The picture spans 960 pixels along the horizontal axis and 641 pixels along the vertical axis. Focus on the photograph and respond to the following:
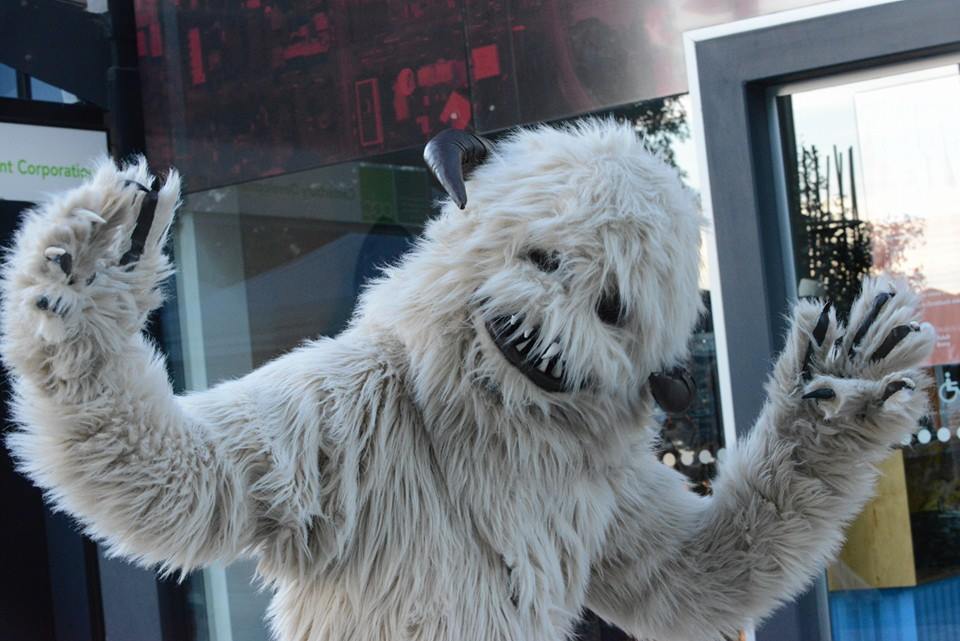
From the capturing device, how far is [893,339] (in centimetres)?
181

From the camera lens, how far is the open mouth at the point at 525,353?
Answer: 5.51ft

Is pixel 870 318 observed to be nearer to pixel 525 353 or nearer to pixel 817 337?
pixel 817 337

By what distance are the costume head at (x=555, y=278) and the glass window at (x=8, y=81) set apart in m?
3.70

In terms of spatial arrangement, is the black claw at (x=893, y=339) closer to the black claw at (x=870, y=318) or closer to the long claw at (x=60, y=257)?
the black claw at (x=870, y=318)

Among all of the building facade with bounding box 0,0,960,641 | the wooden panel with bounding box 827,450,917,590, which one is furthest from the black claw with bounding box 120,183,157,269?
the wooden panel with bounding box 827,450,917,590

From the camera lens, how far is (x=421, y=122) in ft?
13.3

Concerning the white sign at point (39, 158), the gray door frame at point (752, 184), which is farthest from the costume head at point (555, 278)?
the white sign at point (39, 158)

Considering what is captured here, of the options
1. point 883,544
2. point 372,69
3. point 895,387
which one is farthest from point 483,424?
point 372,69

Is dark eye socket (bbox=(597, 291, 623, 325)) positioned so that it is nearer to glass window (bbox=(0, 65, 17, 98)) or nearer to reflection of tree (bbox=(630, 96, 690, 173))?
reflection of tree (bbox=(630, 96, 690, 173))

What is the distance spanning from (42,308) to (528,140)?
86 cm

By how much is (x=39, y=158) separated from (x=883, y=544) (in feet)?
12.1

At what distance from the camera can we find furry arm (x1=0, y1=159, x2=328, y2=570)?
1369mm

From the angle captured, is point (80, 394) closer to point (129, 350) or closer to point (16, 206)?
point (129, 350)

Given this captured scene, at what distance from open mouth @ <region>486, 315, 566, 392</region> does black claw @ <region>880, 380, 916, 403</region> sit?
53 centimetres
